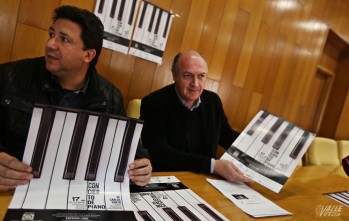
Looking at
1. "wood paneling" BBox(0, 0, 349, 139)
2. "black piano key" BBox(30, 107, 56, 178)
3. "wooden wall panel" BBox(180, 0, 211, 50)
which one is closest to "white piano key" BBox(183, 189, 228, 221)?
"black piano key" BBox(30, 107, 56, 178)

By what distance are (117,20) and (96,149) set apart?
60.6 inches

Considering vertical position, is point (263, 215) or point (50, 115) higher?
point (50, 115)

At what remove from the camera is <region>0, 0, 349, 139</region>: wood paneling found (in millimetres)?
1933

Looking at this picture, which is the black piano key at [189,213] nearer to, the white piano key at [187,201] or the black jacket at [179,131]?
the white piano key at [187,201]

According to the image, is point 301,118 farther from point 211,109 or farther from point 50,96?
point 50,96

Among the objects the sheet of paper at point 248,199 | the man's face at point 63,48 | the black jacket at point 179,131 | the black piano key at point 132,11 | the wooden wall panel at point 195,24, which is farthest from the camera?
the wooden wall panel at point 195,24

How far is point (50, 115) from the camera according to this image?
86 cm

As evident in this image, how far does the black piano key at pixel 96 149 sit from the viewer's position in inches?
37.3

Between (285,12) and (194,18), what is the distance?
1.69m

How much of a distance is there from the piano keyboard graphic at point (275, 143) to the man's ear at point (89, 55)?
0.89 meters

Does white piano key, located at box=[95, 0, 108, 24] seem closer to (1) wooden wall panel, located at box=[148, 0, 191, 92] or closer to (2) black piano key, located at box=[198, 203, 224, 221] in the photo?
(1) wooden wall panel, located at box=[148, 0, 191, 92]

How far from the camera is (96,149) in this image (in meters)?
0.96

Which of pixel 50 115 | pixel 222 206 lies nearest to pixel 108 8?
pixel 50 115

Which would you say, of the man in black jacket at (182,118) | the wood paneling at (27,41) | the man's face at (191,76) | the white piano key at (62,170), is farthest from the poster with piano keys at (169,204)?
the wood paneling at (27,41)
